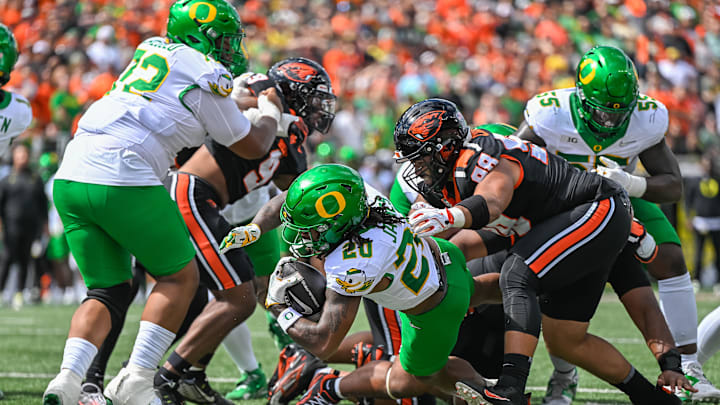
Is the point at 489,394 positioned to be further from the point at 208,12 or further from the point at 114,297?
the point at 208,12

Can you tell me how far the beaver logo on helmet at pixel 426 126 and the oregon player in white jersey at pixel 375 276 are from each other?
335 millimetres

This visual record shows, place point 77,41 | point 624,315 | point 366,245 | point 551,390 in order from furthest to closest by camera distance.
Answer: point 77,41
point 624,315
point 551,390
point 366,245

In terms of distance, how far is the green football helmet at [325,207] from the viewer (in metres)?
Result: 3.44

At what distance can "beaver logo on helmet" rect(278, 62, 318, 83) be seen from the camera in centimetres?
503

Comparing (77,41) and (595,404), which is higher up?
(595,404)

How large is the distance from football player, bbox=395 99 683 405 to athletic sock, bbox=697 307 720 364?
0.88m

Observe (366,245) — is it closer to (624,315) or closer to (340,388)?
(340,388)

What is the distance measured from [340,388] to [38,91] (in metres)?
10.2

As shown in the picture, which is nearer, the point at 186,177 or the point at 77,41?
the point at 186,177

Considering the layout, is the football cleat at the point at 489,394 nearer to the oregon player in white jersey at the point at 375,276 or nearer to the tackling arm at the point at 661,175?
the oregon player in white jersey at the point at 375,276

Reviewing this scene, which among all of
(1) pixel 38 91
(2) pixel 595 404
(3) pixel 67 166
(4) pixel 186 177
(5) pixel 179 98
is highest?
(5) pixel 179 98

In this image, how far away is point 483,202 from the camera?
12.0 ft

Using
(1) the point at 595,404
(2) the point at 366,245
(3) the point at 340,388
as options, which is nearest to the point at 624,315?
(1) the point at 595,404

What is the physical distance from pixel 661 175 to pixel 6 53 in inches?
151
